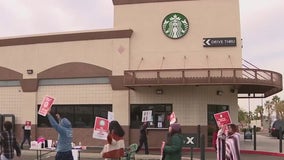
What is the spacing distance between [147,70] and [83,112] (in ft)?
17.6

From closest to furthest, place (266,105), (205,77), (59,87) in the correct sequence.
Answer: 1. (205,77)
2. (59,87)
3. (266,105)

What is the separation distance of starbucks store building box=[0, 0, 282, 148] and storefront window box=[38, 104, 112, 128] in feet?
0.19

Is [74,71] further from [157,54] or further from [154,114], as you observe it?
[154,114]

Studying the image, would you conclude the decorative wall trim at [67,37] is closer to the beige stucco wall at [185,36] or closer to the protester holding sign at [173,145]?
the beige stucco wall at [185,36]

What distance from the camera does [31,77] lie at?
29812mm

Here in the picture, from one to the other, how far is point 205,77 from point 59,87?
927 centimetres

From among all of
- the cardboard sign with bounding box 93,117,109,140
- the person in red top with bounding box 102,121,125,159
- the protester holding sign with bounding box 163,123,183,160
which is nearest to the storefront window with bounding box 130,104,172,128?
the cardboard sign with bounding box 93,117,109,140

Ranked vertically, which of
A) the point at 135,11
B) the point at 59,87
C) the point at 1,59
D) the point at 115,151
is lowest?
the point at 115,151

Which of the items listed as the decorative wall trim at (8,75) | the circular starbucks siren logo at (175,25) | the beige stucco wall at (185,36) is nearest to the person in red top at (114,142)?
the beige stucco wall at (185,36)

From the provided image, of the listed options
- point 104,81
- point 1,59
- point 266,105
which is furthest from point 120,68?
point 266,105

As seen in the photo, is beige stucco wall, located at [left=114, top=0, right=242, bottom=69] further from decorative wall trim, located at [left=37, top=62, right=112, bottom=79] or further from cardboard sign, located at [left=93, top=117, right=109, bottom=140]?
cardboard sign, located at [left=93, top=117, right=109, bottom=140]

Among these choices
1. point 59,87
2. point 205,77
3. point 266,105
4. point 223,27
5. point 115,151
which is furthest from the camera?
point 266,105

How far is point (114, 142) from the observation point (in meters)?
9.20

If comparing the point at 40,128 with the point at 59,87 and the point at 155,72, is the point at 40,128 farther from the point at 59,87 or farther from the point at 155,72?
the point at 155,72
